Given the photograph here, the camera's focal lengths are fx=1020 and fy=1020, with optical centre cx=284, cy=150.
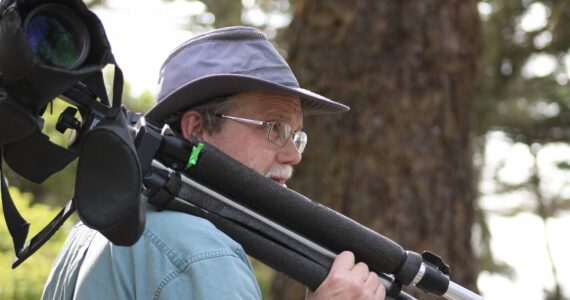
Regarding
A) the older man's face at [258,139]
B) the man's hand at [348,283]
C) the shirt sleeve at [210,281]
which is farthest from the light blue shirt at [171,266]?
the older man's face at [258,139]

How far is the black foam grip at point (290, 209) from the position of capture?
2.41m

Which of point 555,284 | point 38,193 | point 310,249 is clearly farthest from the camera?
point 555,284

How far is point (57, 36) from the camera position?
200 centimetres

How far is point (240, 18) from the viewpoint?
10438mm

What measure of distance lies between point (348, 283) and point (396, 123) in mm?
3214

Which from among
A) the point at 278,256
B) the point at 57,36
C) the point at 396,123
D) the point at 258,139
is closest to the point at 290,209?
the point at 278,256

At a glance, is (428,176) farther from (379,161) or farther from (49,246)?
(49,246)

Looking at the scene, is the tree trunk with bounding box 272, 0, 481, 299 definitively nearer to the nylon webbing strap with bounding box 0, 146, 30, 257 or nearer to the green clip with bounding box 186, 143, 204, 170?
the green clip with bounding box 186, 143, 204, 170

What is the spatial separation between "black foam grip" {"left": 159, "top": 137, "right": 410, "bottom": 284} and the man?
0.06 meters

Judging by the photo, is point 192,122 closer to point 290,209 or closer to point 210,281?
point 290,209

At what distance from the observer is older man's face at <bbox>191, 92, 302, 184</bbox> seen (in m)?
2.77

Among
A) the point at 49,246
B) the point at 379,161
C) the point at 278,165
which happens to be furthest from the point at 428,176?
the point at 278,165

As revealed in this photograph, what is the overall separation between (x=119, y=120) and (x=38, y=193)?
8321 mm

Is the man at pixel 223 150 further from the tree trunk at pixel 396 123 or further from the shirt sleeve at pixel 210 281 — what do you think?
the tree trunk at pixel 396 123
